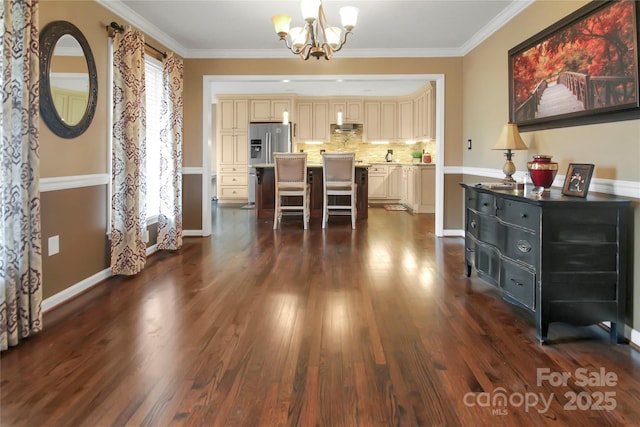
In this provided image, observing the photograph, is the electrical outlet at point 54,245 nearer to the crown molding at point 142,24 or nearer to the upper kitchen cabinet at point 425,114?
the crown molding at point 142,24

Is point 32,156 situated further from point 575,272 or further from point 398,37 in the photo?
point 398,37

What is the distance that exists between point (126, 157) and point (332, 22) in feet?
8.36

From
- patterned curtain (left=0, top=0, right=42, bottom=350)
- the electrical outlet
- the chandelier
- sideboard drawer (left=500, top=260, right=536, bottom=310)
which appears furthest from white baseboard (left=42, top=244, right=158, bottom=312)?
sideboard drawer (left=500, top=260, right=536, bottom=310)

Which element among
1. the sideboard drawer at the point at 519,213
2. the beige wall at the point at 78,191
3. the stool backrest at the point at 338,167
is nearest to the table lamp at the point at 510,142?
the sideboard drawer at the point at 519,213

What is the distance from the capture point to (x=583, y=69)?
2926 mm

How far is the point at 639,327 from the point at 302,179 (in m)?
4.91

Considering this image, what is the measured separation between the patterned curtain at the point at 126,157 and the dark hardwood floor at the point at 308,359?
0.94 feet

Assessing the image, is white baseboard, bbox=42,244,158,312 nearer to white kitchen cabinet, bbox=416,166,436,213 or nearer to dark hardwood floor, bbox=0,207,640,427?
dark hardwood floor, bbox=0,207,640,427

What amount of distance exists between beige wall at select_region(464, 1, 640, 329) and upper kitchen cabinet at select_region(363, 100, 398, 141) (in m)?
4.44

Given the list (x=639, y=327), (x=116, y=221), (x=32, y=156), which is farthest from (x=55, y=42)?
(x=639, y=327)

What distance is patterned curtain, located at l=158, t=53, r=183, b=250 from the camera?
16.3 ft

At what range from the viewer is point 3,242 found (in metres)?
2.40

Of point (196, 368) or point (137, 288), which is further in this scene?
point (137, 288)

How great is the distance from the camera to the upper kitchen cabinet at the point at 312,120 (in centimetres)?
1023
